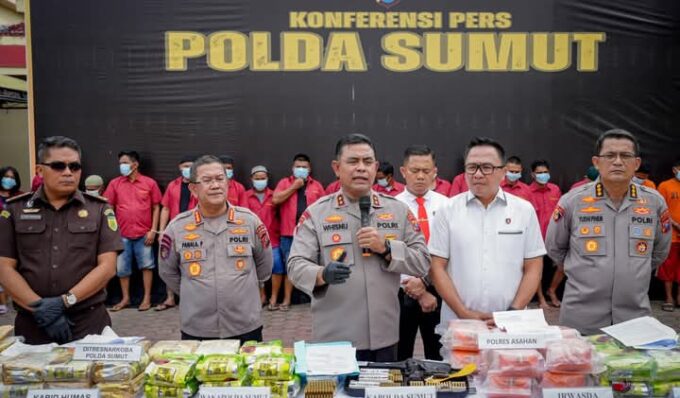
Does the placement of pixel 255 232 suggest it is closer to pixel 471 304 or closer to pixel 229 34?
pixel 471 304

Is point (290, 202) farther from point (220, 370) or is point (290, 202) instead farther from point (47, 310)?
point (220, 370)

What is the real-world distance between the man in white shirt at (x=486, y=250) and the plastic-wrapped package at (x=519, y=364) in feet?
2.69

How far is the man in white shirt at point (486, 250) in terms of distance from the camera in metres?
2.93

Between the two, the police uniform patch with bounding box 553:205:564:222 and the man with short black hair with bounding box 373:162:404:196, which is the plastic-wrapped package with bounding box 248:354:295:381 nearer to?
the police uniform patch with bounding box 553:205:564:222

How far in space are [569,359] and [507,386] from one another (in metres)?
0.24

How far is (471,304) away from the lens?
2.99 meters

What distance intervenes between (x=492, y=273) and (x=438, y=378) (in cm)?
97

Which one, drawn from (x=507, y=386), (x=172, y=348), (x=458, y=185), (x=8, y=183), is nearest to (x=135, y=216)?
(x=8, y=183)

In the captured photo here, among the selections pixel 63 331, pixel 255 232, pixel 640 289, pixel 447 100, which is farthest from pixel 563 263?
pixel 447 100

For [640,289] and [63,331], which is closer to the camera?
[63,331]

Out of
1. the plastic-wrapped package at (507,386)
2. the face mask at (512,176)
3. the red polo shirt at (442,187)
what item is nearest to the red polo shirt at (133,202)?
the red polo shirt at (442,187)

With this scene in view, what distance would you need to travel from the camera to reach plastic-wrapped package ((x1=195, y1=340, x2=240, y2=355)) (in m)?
2.23

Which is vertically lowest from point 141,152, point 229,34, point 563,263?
point 563,263

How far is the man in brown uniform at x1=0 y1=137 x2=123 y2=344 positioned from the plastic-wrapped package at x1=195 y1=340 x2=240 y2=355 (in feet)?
3.35
